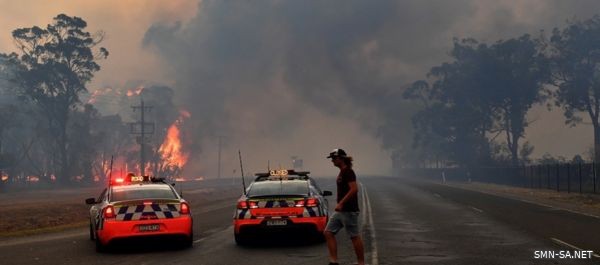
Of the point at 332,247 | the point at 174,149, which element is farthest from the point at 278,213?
the point at 174,149

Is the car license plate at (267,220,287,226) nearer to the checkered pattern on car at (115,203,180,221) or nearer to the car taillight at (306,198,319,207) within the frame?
the car taillight at (306,198,319,207)

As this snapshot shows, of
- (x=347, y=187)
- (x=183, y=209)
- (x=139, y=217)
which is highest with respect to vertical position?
(x=347, y=187)

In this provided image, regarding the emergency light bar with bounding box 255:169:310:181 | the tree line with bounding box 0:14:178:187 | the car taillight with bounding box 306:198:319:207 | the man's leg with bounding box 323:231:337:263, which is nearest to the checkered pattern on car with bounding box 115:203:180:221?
the car taillight with bounding box 306:198:319:207

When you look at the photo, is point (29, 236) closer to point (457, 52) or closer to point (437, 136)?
point (457, 52)

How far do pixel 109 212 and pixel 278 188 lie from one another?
3583 mm

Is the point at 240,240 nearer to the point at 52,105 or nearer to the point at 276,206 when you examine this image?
the point at 276,206

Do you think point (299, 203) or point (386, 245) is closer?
point (386, 245)

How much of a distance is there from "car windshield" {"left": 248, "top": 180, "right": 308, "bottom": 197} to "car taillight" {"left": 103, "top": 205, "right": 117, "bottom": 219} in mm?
2820

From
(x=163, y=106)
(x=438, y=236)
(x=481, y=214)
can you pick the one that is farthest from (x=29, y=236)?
(x=163, y=106)

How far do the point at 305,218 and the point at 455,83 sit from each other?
2892 inches

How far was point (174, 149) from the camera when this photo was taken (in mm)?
105125

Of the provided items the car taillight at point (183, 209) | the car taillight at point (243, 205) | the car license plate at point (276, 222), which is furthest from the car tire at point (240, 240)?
the car taillight at point (183, 209)

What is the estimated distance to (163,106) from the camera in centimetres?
11000

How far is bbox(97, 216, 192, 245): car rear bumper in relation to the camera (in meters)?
12.8
